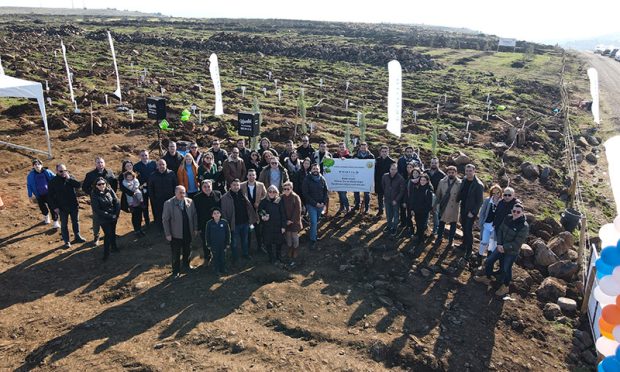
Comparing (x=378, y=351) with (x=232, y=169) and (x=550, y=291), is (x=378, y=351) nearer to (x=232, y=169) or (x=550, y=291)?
(x=550, y=291)

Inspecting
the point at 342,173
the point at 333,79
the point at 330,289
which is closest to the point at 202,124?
the point at 342,173

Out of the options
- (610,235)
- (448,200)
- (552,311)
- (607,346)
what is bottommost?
(552,311)

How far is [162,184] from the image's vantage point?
9.73 m

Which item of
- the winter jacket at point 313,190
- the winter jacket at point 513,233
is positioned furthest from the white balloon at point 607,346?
the winter jacket at point 313,190

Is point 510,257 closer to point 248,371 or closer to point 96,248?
point 248,371

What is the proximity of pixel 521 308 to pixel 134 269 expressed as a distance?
7.68 meters

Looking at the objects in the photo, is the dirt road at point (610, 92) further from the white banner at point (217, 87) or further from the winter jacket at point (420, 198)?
the white banner at point (217, 87)

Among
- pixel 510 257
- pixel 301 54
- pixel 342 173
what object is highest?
pixel 301 54

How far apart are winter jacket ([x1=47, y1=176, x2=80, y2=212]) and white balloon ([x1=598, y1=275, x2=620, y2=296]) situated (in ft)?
30.9

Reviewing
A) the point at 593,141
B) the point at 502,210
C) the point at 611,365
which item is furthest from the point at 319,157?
the point at 593,141

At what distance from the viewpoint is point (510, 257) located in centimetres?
861

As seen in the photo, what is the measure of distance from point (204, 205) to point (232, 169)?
6.35 feet

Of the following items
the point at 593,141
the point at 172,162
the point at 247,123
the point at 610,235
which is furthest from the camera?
the point at 593,141

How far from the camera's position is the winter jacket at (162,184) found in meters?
9.71
